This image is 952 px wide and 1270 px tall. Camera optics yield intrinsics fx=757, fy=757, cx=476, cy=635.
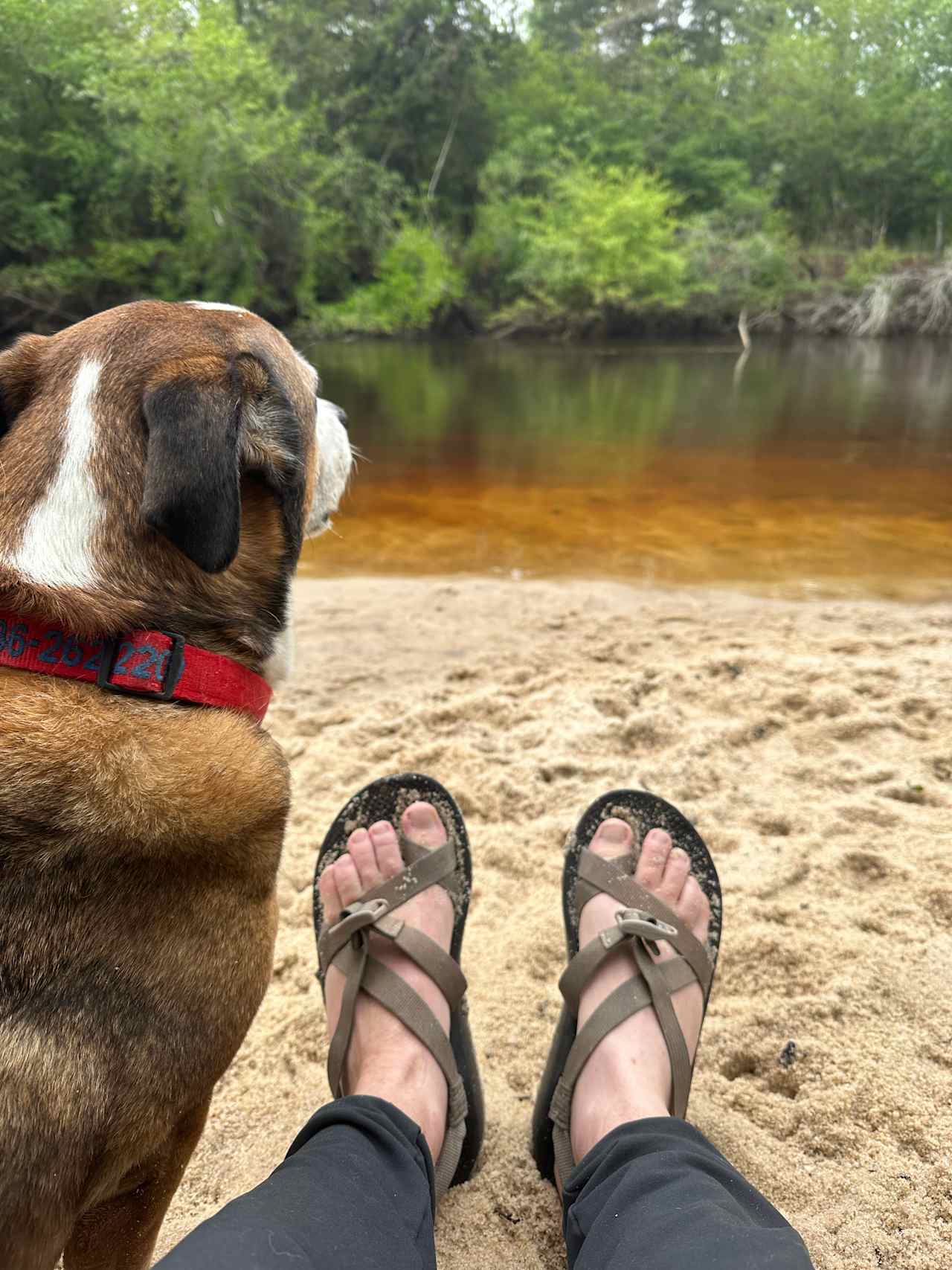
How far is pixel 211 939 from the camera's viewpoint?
4.17ft

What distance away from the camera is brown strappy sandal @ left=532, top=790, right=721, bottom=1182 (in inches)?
61.2

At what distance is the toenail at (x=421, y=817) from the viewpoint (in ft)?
7.09

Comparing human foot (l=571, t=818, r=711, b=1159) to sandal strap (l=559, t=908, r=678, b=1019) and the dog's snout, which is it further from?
the dog's snout

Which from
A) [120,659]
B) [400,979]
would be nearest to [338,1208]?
[400,979]

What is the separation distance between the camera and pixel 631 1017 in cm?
166

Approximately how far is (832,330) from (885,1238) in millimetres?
26541

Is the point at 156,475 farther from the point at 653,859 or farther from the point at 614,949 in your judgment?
the point at 653,859

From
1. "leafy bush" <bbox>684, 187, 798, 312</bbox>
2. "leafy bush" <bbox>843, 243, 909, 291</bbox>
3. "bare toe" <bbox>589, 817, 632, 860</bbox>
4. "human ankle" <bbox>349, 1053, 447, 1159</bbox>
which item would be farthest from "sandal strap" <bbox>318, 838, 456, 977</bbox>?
"leafy bush" <bbox>843, 243, 909, 291</bbox>

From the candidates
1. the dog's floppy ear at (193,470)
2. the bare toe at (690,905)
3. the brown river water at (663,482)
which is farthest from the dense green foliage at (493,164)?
the bare toe at (690,905)

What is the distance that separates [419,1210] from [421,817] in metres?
1.06

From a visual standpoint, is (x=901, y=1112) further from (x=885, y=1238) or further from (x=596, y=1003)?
(x=596, y=1003)

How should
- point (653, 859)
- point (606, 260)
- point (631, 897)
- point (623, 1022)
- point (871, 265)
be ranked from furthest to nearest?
1. point (606, 260)
2. point (871, 265)
3. point (653, 859)
4. point (631, 897)
5. point (623, 1022)

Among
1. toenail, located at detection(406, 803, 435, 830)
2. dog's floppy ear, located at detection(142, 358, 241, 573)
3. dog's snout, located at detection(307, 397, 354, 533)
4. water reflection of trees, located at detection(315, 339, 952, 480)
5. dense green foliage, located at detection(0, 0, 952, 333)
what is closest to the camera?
dog's floppy ear, located at detection(142, 358, 241, 573)

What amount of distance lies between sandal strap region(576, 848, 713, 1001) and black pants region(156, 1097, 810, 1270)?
0.47m
